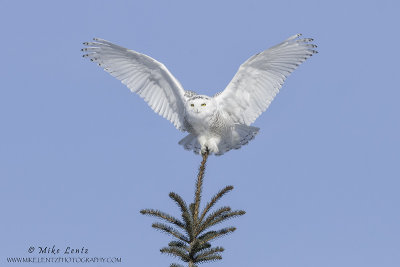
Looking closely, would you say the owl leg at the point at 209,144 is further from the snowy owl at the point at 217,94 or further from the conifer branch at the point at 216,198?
the conifer branch at the point at 216,198

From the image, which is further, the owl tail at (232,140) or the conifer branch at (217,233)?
the owl tail at (232,140)

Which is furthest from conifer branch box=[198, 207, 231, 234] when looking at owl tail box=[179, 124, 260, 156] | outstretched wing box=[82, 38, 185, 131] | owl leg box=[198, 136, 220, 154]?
outstretched wing box=[82, 38, 185, 131]

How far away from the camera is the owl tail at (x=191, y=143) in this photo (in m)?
8.29

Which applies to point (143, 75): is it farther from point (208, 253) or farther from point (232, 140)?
point (208, 253)

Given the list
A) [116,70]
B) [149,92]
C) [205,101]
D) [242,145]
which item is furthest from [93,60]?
[242,145]

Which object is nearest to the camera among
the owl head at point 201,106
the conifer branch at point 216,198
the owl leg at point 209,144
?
the conifer branch at point 216,198

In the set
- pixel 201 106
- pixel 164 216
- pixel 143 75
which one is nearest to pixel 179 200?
Result: pixel 164 216

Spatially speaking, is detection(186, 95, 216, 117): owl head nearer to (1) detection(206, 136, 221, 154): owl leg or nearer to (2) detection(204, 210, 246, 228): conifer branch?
(1) detection(206, 136, 221, 154): owl leg

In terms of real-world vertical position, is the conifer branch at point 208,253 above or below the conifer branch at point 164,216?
below

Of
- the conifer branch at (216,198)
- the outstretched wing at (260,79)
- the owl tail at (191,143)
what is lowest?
the conifer branch at (216,198)

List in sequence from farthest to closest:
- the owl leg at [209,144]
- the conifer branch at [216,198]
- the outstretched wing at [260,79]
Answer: the outstretched wing at [260,79]
the owl leg at [209,144]
the conifer branch at [216,198]

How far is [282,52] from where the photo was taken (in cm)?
866

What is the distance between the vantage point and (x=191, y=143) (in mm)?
8414

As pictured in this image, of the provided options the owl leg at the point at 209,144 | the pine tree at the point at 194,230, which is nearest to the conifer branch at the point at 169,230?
the pine tree at the point at 194,230
